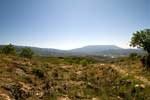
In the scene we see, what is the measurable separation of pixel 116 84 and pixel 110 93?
232 centimetres


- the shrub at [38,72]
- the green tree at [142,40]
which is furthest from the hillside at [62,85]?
the green tree at [142,40]

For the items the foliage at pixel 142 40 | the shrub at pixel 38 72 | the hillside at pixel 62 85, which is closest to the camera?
the hillside at pixel 62 85

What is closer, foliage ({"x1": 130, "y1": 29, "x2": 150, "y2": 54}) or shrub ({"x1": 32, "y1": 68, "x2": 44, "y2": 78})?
shrub ({"x1": 32, "y1": 68, "x2": 44, "y2": 78})

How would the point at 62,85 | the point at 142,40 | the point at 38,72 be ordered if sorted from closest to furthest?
1. the point at 62,85
2. the point at 38,72
3. the point at 142,40

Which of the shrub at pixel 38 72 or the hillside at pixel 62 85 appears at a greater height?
the shrub at pixel 38 72

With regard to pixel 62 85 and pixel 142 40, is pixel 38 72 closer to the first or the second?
pixel 62 85

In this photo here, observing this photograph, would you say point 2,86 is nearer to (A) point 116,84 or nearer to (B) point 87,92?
(B) point 87,92

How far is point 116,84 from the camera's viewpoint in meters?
16.5

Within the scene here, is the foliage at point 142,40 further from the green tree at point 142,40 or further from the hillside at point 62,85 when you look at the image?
the hillside at point 62,85

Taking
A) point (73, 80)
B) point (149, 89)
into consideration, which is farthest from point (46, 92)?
point (149, 89)

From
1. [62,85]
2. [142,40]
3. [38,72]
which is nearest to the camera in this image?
[62,85]

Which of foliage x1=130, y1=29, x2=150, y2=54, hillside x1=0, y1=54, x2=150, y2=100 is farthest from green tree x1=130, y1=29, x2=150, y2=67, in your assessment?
hillside x1=0, y1=54, x2=150, y2=100

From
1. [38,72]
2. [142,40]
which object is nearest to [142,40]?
[142,40]

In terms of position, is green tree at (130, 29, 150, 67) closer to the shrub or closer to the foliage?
the foliage
